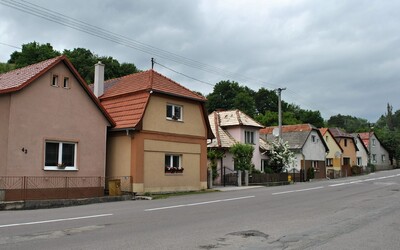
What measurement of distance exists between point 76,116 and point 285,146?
2437 cm

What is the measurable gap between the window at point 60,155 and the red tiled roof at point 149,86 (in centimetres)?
546

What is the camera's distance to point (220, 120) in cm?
4094

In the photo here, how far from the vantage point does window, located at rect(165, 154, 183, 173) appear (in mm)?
25702

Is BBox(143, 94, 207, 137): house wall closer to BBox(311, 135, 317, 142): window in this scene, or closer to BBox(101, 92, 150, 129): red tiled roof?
BBox(101, 92, 150, 129): red tiled roof

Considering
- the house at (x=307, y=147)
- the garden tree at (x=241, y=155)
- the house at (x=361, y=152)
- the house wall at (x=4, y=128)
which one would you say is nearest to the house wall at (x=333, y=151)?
the house at (x=307, y=147)

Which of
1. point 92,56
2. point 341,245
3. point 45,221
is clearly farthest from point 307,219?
point 92,56

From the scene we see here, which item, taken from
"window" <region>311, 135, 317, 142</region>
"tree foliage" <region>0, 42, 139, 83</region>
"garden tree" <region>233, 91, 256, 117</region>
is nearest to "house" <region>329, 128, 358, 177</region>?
"window" <region>311, 135, 317, 142</region>

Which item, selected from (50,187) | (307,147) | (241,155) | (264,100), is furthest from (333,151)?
(50,187)

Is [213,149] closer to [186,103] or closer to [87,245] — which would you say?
Answer: [186,103]

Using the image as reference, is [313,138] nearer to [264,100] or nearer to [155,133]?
[155,133]

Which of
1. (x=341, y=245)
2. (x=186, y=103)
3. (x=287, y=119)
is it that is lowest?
(x=341, y=245)

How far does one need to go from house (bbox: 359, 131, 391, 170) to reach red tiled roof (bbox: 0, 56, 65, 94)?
237ft

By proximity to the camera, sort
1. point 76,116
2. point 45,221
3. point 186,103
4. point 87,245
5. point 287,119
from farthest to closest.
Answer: point 287,119
point 186,103
point 76,116
point 45,221
point 87,245

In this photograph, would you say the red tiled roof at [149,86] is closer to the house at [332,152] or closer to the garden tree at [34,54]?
the house at [332,152]
